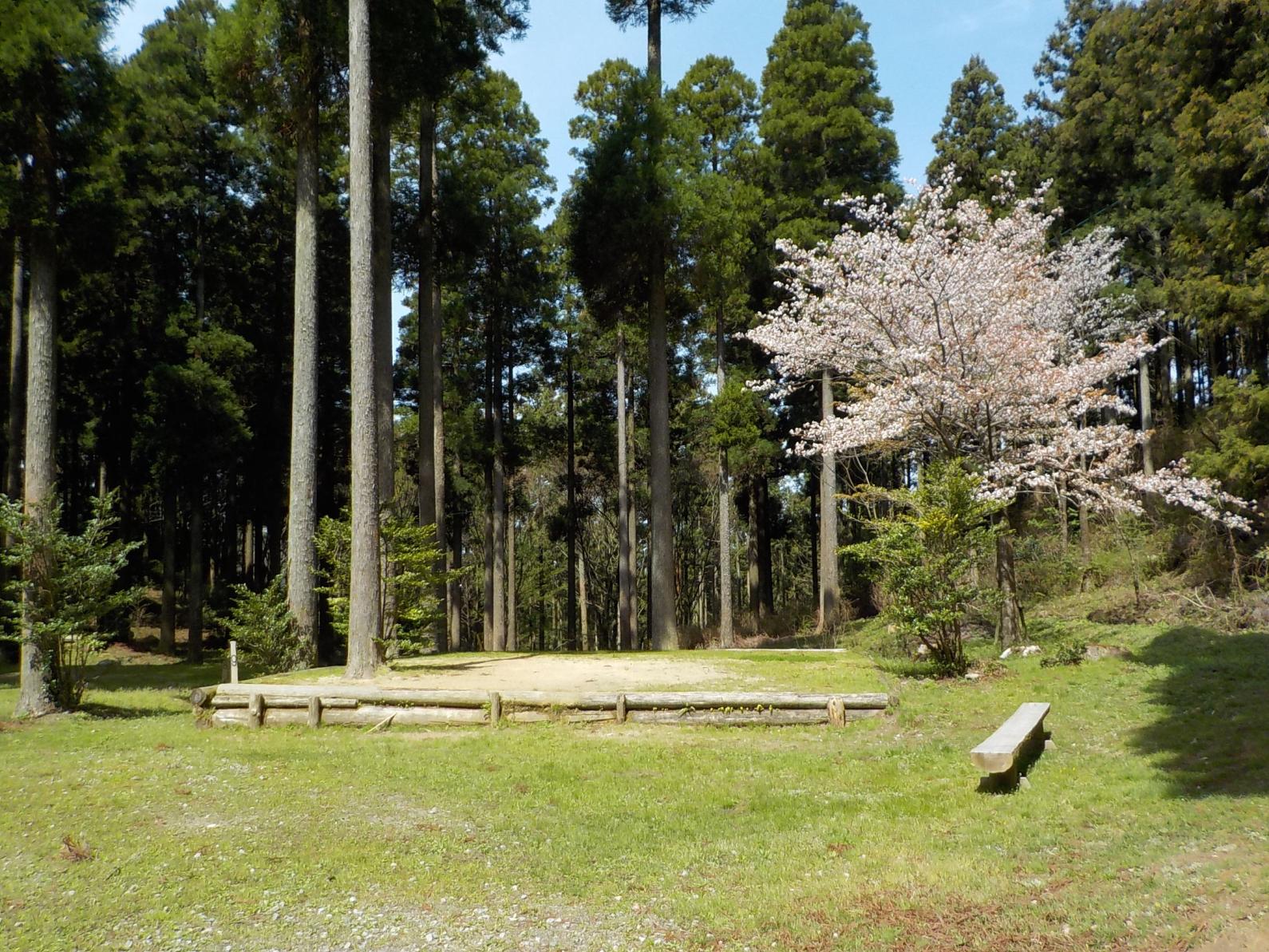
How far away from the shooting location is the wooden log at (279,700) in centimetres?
978

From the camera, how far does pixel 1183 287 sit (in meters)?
14.7

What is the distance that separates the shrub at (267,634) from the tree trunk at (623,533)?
1006 centimetres

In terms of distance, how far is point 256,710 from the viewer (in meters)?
9.88

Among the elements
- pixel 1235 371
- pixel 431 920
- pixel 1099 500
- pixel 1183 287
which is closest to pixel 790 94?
pixel 1183 287

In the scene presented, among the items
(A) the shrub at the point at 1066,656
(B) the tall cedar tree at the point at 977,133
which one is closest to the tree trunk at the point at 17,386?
(A) the shrub at the point at 1066,656

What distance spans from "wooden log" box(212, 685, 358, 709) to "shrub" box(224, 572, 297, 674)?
310cm

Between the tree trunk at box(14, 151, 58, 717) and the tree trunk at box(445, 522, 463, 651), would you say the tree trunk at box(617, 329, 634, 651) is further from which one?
the tree trunk at box(14, 151, 58, 717)

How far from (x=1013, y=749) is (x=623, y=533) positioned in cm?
1758

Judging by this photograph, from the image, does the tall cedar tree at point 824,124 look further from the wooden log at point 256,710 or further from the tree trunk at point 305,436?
the wooden log at point 256,710

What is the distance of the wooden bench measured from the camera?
20.4 feet

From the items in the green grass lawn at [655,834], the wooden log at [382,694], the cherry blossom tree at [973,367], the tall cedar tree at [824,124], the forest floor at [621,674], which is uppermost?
the tall cedar tree at [824,124]

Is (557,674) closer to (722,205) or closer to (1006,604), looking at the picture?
(1006,604)

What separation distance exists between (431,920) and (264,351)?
73.2ft

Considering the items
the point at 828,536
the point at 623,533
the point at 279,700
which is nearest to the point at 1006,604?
the point at 828,536
